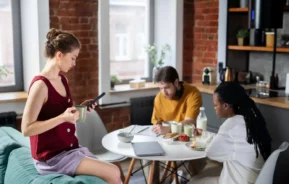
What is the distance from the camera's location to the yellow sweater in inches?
137

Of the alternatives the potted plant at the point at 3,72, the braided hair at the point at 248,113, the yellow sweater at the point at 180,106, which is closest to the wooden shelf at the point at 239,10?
the yellow sweater at the point at 180,106

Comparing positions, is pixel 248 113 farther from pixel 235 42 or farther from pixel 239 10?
pixel 235 42

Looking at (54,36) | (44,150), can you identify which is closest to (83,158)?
(44,150)

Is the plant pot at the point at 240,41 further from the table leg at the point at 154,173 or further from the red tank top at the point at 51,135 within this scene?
the red tank top at the point at 51,135

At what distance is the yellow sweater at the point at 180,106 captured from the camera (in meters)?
3.49

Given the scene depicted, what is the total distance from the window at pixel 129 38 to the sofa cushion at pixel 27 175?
7.89 ft

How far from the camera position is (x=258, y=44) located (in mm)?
4371

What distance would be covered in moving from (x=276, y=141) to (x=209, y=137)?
3.23 feet

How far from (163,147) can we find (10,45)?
7.56 feet

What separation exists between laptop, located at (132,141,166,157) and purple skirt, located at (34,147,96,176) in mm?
510

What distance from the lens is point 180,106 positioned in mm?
3576

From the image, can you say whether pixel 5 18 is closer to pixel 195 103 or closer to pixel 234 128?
pixel 195 103

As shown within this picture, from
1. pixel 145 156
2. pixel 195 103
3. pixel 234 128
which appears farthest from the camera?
pixel 195 103

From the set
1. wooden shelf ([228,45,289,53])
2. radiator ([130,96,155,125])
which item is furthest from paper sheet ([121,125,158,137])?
wooden shelf ([228,45,289,53])
